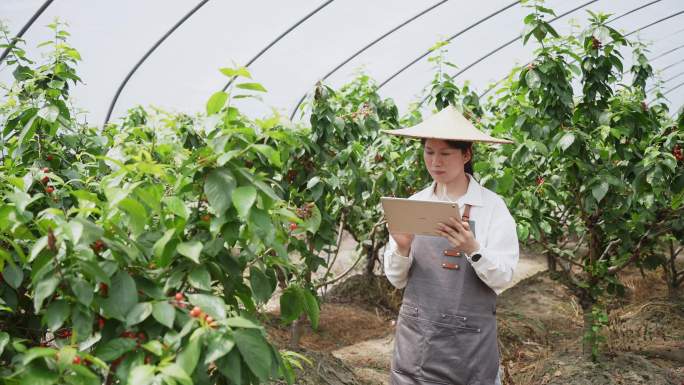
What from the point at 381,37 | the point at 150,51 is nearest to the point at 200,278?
the point at 150,51

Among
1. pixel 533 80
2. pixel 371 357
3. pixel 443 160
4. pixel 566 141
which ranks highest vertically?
pixel 533 80

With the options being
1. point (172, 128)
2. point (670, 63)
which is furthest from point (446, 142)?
point (670, 63)

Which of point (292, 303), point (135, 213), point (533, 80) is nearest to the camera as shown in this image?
point (135, 213)

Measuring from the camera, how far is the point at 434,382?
2.32 m

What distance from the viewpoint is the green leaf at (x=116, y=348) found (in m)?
1.25

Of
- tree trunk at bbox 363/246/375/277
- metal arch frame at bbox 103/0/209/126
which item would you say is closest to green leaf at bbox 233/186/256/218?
metal arch frame at bbox 103/0/209/126

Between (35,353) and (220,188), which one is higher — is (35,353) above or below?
below

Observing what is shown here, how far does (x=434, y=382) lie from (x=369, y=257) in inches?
168

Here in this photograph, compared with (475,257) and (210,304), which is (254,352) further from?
(475,257)

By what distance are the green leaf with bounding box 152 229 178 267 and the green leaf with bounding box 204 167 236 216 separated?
0.11 m

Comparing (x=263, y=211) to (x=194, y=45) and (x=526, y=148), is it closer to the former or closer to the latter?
(x=526, y=148)

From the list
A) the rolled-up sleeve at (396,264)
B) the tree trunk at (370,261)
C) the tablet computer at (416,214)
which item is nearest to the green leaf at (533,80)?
the rolled-up sleeve at (396,264)

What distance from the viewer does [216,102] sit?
1501mm

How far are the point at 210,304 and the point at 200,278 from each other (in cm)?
10
